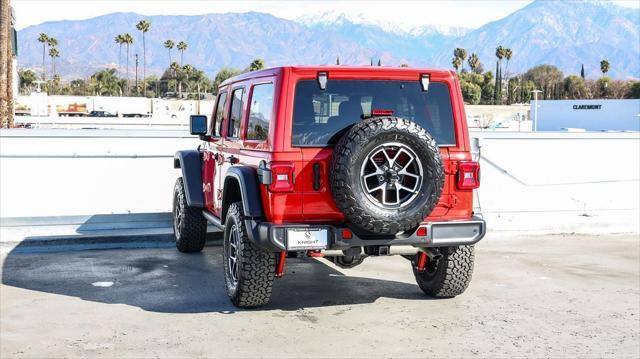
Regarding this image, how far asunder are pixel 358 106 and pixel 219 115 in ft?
8.49

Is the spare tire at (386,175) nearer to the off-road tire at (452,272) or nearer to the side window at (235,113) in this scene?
the off-road tire at (452,272)

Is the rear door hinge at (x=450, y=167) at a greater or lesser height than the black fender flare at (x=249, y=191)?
Result: greater

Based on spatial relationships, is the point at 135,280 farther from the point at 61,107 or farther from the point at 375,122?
the point at 61,107

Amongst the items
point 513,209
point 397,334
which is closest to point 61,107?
point 513,209

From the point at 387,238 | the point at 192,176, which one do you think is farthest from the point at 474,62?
the point at 387,238

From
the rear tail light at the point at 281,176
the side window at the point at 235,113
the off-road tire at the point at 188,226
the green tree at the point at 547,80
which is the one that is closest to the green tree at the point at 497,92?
the green tree at the point at 547,80

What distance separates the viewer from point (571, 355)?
574 cm

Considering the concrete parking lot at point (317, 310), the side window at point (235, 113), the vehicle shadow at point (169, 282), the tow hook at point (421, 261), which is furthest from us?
the side window at point (235, 113)

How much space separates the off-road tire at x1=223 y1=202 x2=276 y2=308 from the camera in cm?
671

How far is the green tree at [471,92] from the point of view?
11844 centimetres

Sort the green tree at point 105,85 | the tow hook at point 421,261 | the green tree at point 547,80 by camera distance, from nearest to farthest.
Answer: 1. the tow hook at point 421,261
2. the green tree at point 547,80
3. the green tree at point 105,85

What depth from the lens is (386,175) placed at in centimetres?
624

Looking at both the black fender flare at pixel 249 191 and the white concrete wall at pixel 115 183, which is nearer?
the black fender flare at pixel 249 191

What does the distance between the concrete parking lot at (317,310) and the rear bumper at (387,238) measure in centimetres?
68
